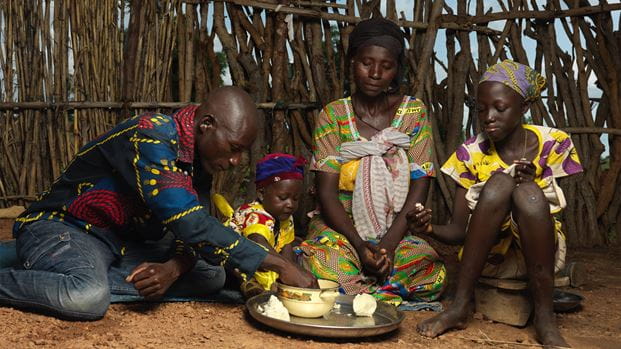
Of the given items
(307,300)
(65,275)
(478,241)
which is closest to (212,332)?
(307,300)

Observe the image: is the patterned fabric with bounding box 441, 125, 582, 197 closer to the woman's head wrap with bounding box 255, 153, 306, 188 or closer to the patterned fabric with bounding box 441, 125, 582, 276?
the patterned fabric with bounding box 441, 125, 582, 276

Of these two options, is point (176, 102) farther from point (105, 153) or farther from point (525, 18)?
point (525, 18)

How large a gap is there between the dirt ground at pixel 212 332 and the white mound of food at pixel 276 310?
0.08 metres

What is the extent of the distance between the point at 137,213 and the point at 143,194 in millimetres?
382

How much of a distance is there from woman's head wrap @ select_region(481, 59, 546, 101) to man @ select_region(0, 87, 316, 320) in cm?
109

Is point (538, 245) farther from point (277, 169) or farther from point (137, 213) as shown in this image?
point (137, 213)

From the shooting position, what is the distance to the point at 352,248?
322cm

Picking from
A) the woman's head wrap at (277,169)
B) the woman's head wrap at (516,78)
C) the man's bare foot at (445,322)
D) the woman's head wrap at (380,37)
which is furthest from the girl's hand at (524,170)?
the woman's head wrap at (277,169)

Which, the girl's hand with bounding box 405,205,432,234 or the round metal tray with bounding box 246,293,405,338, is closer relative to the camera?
the round metal tray with bounding box 246,293,405,338

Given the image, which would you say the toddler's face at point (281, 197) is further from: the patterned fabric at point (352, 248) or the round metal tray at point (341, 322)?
the round metal tray at point (341, 322)

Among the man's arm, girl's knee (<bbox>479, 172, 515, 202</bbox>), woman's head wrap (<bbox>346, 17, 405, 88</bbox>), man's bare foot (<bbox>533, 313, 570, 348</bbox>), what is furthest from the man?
woman's head wrap (<bbox>346, 17, 405, 88</bbox>)

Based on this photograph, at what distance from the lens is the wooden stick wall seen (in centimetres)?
452

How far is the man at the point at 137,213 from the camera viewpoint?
2426 millimetres

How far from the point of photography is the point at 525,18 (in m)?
4.73
